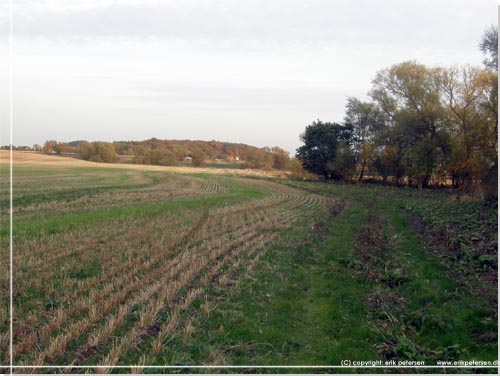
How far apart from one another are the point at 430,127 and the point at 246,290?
1747 cm

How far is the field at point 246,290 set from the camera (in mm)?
5021

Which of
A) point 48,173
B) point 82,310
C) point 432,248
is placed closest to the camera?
point 82,310

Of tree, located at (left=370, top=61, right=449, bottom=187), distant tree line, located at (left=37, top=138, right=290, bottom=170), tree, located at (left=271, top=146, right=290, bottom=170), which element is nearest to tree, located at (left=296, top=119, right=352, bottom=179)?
distant tree line, located at (left=37, top=138, right=290, bottom=170)

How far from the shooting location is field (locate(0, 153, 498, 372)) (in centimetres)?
502

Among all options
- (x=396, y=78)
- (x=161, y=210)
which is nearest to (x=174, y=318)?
(x=396, y=78)

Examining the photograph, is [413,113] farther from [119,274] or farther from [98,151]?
[98,151]

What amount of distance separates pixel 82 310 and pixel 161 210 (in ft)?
38.7

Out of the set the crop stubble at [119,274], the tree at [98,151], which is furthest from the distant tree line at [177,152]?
the crop stubble at [119,274]

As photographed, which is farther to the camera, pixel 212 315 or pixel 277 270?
pixel 277 270

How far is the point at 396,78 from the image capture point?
459 inches

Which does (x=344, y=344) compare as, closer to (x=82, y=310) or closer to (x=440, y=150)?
(x=82, y=310)

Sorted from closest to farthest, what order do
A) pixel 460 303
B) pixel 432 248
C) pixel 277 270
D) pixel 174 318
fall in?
pixel 174 318 → pixel 460 303 → pixel 277 270 → pixel 432 248

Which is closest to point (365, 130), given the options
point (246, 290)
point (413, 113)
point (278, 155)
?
point (413, 113)

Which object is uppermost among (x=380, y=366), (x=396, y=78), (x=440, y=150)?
(x=396, y=78)
